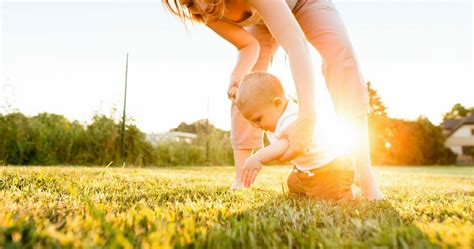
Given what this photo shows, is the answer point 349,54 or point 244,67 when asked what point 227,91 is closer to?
point 244,67

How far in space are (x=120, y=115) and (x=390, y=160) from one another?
23355 millimetres

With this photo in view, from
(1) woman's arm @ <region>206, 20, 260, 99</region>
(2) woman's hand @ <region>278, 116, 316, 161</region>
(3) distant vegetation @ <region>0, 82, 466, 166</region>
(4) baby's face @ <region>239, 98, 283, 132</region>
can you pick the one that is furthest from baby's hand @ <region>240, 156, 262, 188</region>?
(3) distant vegetation @ <region>0, 82, 466, 166</region>

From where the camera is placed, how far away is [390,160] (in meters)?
28.7

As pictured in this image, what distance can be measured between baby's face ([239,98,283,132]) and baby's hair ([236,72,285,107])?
0.03 metres

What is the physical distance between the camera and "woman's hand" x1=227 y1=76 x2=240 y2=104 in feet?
8.45

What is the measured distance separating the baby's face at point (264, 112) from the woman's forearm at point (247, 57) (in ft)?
2.05

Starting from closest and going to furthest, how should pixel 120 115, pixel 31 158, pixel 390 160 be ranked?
pixel 31 158, pixel 120 115, pixel 390 160

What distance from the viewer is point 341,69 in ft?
7.82

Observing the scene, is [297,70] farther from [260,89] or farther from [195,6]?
[195,6]

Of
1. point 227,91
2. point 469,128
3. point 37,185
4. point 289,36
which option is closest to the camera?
point 289,36

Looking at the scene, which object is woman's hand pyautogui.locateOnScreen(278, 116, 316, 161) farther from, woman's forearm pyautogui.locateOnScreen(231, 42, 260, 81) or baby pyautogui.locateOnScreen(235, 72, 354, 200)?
woman's forearm pyautogui.locateOnScreen(231, 42, 260, 81)

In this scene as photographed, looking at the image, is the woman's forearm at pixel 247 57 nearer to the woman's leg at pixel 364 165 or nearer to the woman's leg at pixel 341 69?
the woman's leg at pixel 341 69

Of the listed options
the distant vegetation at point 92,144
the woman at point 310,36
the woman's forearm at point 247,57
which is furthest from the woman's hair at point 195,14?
the distant vegetation at point 92,144

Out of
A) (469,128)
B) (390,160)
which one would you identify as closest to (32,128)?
(390,160)
